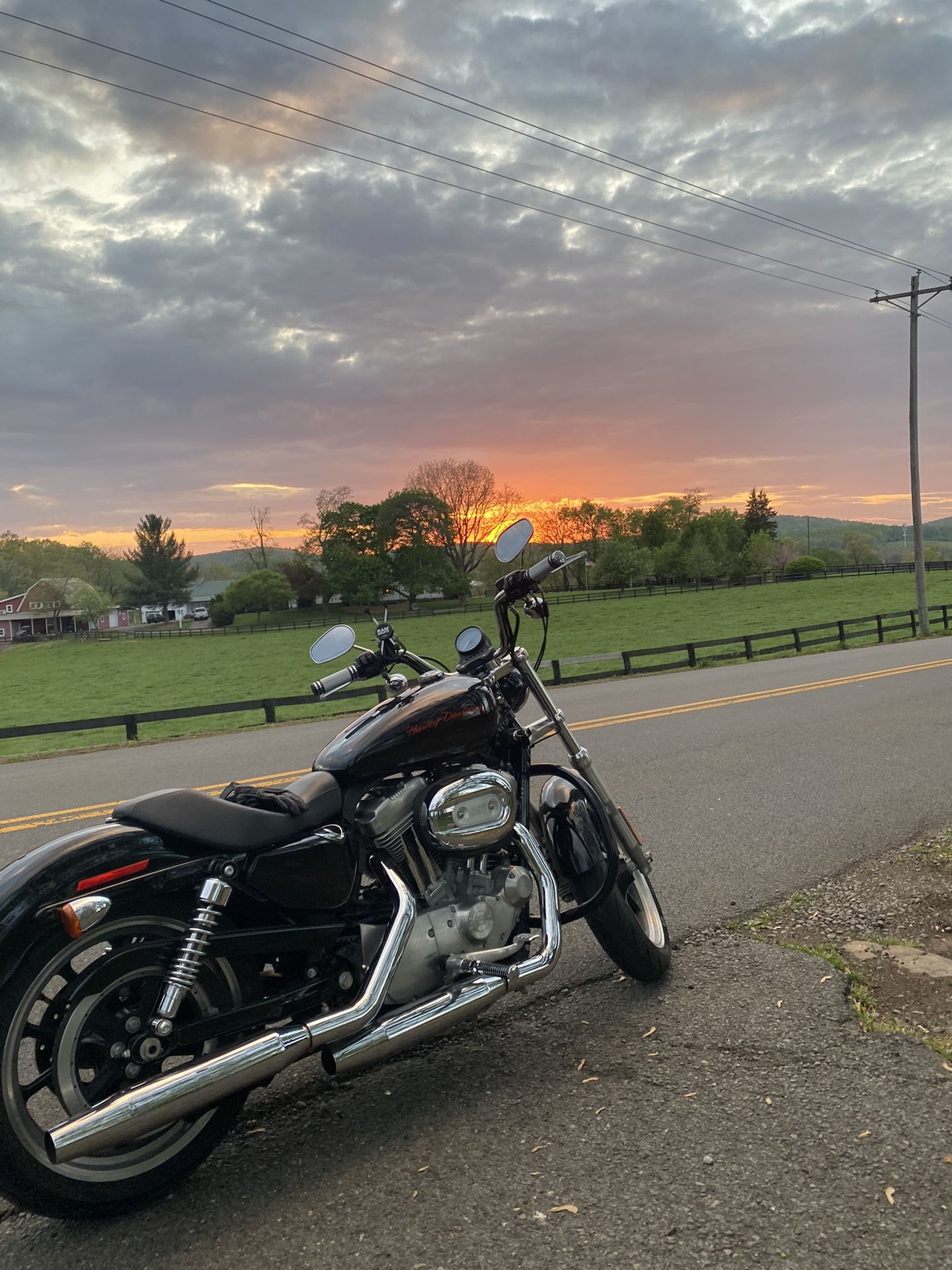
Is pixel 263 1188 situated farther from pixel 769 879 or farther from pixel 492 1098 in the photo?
pixel 769 879


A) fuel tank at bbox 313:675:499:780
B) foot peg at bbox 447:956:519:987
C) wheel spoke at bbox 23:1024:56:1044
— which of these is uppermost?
fuel tank at bbox 313:675:499:780

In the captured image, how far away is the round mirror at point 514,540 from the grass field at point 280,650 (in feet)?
38.8

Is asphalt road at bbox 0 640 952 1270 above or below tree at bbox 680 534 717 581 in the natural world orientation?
below

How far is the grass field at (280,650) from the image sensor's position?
31750 mm

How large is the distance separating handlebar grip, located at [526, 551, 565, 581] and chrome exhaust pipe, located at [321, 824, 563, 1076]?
3.08 ft

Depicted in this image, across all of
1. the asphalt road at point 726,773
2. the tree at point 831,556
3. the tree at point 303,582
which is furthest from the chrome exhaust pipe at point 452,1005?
the tree at point 831,556

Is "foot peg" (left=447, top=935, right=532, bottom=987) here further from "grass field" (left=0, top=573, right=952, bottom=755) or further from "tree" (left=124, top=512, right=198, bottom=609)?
"tree" (left=124, top=512, right=198, bottom=609)

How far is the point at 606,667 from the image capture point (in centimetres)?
2428

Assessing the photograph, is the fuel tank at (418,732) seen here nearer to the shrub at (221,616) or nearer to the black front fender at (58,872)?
the black front fender at (58,872)

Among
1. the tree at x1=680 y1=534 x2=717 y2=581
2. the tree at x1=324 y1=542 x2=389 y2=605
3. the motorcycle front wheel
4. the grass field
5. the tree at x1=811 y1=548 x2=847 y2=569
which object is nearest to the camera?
the motorcycle front wheel

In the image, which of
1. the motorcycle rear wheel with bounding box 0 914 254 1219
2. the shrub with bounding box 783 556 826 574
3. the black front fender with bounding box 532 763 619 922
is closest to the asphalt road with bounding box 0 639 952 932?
the black front fender with bounding box 532 763 619 922

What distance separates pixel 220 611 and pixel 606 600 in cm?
3745

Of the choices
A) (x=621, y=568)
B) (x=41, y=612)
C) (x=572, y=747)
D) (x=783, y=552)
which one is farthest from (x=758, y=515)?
(x=572, y=747)

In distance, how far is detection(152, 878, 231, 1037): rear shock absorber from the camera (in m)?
2.41
